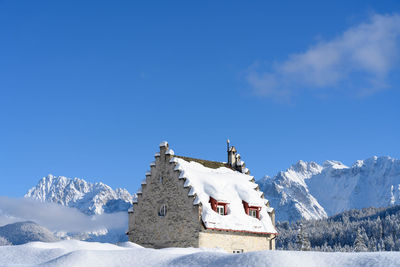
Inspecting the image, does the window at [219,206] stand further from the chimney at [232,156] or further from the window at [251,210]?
the chimney at [232,156]

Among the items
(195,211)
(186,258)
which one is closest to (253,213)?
(195,211)

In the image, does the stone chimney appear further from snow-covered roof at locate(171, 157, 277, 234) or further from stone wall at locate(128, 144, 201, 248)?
stone wall at locate(128, 144, 201, 248)

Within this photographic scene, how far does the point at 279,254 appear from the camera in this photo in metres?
21.2

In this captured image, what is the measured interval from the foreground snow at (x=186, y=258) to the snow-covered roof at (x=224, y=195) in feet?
53.7

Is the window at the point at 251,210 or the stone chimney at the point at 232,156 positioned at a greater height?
the stone chimney at the point at 232,156

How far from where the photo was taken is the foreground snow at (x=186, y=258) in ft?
67.3

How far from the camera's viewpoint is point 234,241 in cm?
4309

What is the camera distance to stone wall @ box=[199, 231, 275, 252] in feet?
135

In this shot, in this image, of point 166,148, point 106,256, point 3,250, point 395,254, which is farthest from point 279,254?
point 166,148

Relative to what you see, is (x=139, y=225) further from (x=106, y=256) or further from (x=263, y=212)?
(x=106, y=256)

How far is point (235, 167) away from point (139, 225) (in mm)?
12918

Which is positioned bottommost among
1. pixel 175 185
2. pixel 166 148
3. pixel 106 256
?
pixel 106 256

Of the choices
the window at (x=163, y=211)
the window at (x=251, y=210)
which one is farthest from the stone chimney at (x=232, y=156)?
the window at (x=163, y=211)

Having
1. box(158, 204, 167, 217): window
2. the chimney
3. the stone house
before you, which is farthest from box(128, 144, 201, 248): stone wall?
the chimney
